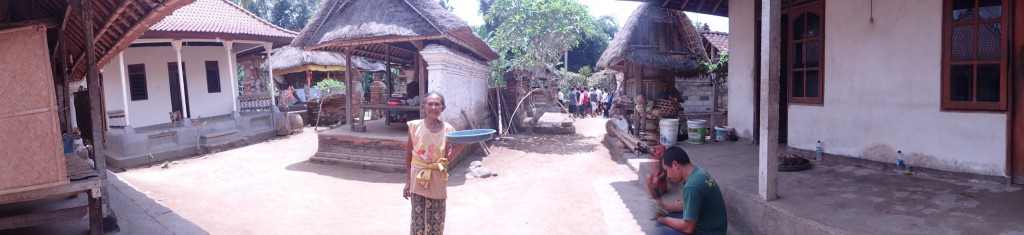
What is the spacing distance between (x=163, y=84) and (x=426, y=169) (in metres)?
12.6

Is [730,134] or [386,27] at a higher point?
[386,27]

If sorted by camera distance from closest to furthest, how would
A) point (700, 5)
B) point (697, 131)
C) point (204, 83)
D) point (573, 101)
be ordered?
point (697, 131)
point (700, 5)
point (204, 83)
point (573, 101)

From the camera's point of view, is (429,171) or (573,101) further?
(573,101)

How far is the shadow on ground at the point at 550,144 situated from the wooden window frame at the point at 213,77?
823 centimetres

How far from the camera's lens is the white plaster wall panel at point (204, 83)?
13.8 m

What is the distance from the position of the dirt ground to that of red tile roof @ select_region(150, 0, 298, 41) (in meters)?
3.03

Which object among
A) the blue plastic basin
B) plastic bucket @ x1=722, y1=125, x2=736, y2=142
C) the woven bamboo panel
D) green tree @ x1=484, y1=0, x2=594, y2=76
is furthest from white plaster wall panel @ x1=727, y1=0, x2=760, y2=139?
green tree @ x1=484, y1=0, x2=594, y2=76

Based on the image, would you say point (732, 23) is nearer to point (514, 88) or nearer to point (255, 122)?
point (514, 88)

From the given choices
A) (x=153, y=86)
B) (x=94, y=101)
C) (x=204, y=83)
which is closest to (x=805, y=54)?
(x=94, y=101)

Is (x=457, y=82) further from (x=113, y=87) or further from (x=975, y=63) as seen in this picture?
(x=113, y=87)

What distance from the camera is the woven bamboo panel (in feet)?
10.7

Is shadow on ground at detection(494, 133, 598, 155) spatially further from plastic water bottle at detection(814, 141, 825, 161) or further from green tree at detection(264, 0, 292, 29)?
green tree at detection(264, 0, 292, 29)

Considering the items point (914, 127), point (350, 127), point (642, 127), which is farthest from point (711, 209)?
point (350, 127)

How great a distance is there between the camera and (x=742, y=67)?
8.05 metres
